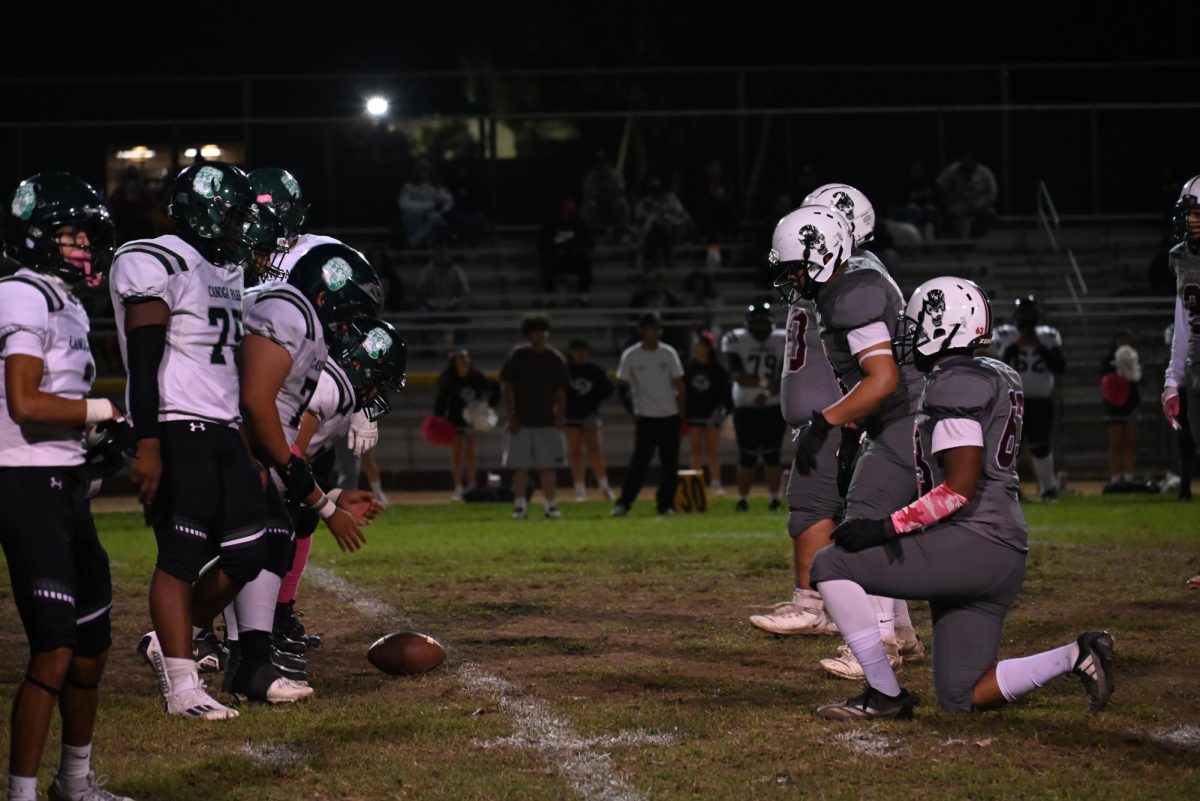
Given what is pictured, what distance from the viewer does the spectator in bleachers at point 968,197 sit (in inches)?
838

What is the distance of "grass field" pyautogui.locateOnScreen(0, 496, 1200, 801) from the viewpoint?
4.62m

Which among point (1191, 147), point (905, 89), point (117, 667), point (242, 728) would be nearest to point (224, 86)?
point (905, 89)

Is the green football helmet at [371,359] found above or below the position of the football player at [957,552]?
above

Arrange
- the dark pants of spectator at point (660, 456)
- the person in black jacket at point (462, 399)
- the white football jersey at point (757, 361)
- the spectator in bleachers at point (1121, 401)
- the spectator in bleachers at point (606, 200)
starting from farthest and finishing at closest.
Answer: the spectator in bleachers at point (606, 200)
the spectator in bleachers at point (1121, 401)
the person in black jacket at point (462, 399)
the white football jersey at point (757, 361)
the dark pants of spectator at point (660, 456)

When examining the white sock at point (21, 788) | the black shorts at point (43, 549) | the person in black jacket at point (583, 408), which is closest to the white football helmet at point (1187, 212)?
the black shorts at point (43, 549)

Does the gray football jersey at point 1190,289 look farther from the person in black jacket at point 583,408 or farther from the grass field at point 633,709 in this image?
the person in black jacket at point 583,408

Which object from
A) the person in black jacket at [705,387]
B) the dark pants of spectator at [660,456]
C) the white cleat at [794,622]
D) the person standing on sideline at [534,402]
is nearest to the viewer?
the white cleat at [794,622]

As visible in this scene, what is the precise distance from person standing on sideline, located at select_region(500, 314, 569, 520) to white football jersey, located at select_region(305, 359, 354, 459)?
8557 millimetres

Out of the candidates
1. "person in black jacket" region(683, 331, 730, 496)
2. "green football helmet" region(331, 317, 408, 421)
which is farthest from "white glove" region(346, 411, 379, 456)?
"person in black jacket" region(683, 331, 730, 496)

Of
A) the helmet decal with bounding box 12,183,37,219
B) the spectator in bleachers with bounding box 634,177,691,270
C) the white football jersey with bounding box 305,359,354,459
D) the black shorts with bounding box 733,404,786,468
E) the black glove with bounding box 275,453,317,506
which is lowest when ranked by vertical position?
the black shorts with bounding box 733,404,786,468

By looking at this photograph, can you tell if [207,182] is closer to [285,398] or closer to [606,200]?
[285,398]

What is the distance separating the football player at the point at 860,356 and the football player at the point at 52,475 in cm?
284

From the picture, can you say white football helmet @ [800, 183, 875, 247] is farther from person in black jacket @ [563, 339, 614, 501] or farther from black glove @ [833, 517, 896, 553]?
person in black jacket @ [563, 339, 614, 501]

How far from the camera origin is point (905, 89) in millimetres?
21938
